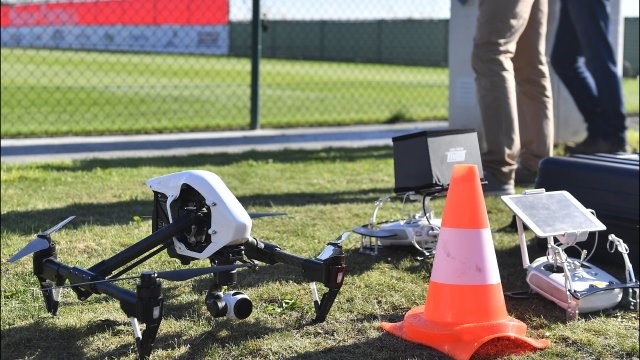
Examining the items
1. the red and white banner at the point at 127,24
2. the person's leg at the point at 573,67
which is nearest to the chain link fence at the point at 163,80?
the red and white banner at the point at 127,24

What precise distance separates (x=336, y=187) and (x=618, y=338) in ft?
10.8

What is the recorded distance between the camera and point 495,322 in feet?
11.3

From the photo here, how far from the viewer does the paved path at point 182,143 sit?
823 cm

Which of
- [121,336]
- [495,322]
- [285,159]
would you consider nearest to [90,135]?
[285,159]

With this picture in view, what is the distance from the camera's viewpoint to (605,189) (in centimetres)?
460

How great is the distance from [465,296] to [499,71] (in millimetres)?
2487

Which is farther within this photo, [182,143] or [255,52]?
[255,52]

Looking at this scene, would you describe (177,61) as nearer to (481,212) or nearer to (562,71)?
(562,71)

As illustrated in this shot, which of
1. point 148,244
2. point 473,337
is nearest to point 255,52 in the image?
point 148,244

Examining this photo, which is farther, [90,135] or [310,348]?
[90,135]

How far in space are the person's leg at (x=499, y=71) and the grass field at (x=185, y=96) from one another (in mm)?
4952

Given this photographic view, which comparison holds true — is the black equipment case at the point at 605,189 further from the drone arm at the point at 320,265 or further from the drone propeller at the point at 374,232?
the drone arm at the point at 320,265

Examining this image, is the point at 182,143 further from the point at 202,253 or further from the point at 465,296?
the point at 465,296

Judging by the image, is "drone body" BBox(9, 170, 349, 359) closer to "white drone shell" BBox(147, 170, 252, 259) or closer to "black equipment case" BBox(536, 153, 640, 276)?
"white drone shell" BBox(147, 170, 252, 259)
